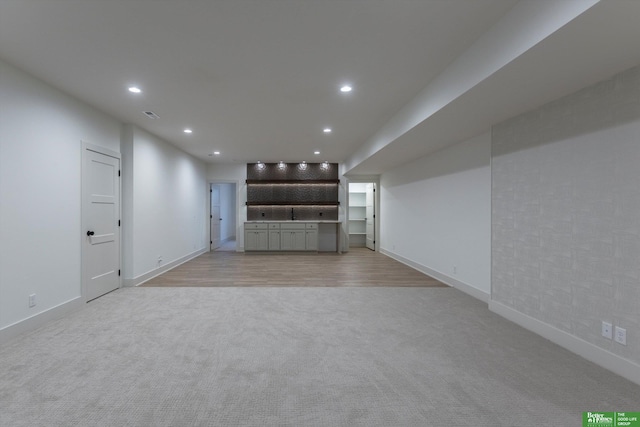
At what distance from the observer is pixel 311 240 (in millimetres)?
8602

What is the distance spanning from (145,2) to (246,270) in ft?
16.0

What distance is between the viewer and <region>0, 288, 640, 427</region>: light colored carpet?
1.80 meters

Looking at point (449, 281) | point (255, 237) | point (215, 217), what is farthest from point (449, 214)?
point (215, 217)

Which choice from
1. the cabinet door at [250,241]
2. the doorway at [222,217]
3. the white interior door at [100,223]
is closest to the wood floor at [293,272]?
the cabinet door at [250,241]

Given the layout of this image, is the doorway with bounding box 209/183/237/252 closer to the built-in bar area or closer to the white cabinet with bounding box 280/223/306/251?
the built-in bar area

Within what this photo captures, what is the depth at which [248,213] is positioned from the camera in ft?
29.7

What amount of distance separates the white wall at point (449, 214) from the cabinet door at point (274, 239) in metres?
3.31

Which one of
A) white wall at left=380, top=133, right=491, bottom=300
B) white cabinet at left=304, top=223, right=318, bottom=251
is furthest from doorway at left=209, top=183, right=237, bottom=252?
white wall at left=380, top=133, right=491, bottom=300

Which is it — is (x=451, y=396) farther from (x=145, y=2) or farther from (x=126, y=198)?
(x=126, y=198)

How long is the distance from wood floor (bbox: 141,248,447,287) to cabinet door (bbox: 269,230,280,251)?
53cm

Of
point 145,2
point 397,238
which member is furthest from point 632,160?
point 397,238

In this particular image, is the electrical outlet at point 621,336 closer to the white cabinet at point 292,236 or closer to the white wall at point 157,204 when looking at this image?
the white wall at point 157,204

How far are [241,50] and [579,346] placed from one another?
390 centimetres

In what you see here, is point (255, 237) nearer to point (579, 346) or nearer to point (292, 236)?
point (292, 236)
